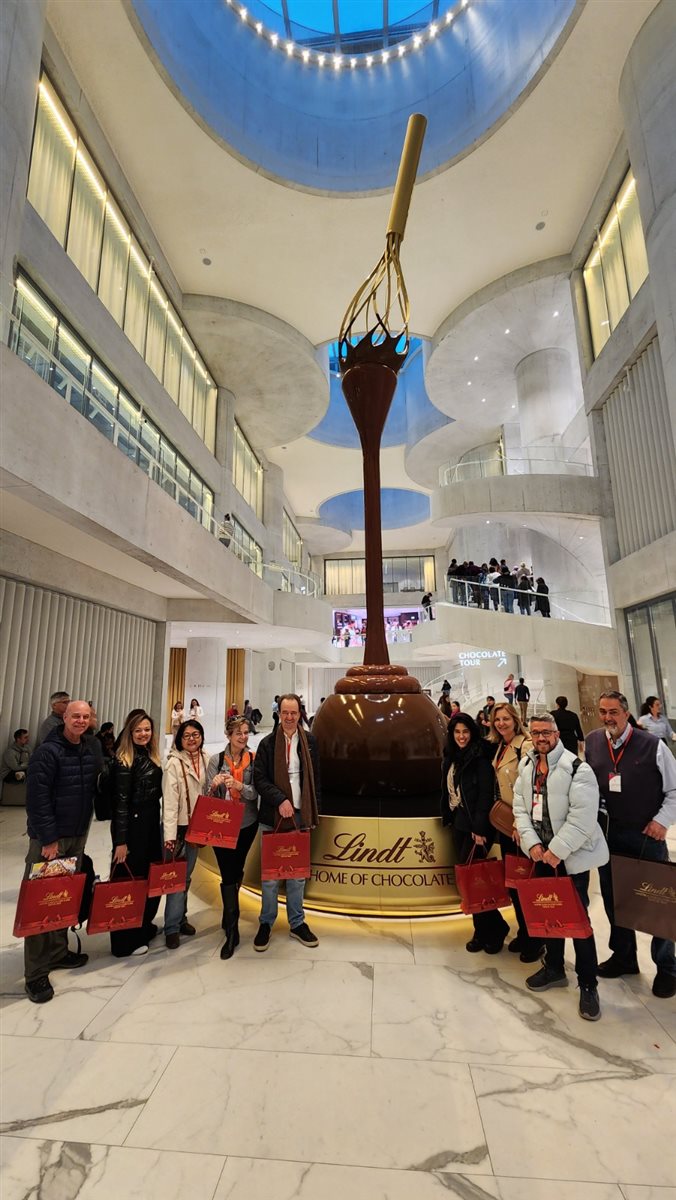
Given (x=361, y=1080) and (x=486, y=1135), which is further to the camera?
(x=361, y=1080)

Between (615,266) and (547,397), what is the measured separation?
4.99 metres

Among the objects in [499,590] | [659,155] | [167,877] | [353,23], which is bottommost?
[167,877]

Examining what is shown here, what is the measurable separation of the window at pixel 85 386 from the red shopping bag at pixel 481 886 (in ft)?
21.9

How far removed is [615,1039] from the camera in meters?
2.66

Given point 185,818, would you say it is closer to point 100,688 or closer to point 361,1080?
point 361,1080

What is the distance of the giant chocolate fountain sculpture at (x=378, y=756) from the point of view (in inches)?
159

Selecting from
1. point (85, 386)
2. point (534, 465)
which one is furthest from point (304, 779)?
point (534, 465)

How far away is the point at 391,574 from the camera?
4431 centimetres

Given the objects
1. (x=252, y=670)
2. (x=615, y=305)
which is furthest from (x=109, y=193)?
(x=252, y=670)

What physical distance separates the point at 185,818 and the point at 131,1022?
1165mm

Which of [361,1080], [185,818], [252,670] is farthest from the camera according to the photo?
[252,670]

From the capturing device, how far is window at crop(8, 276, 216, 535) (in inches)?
258

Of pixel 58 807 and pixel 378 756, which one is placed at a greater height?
pixel 378 756

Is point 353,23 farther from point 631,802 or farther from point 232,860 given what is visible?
point 232,860
